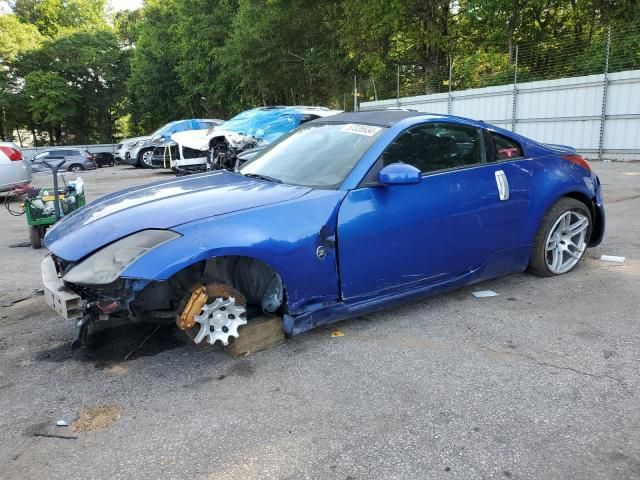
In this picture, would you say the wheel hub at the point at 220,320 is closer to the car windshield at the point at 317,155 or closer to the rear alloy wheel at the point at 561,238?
the car windshield at the point at 317,155

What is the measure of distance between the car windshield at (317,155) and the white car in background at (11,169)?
8778mm

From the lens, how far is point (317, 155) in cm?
385

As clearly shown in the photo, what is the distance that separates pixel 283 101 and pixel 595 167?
2330 cm

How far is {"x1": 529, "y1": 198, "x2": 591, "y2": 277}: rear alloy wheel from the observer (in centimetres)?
441

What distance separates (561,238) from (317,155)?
94.1 inches

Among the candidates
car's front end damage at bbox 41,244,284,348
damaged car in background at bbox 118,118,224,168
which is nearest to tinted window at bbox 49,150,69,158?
damaged car in background at bbox 118,118,224,168

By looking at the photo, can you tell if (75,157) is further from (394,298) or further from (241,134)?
(394,298)

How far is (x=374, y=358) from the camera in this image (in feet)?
10.5

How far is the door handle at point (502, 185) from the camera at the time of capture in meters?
4.01

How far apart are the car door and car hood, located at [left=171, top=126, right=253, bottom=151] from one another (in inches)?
365

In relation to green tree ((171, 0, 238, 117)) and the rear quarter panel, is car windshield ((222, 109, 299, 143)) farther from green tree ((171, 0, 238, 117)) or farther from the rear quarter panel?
green tree ((171, 0, 238, 117))

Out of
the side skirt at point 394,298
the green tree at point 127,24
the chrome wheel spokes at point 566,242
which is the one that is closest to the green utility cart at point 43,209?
the side skirt at point 394,298

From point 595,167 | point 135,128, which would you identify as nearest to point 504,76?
point 595,167

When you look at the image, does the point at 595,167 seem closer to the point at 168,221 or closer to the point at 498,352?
the point at 498,352
